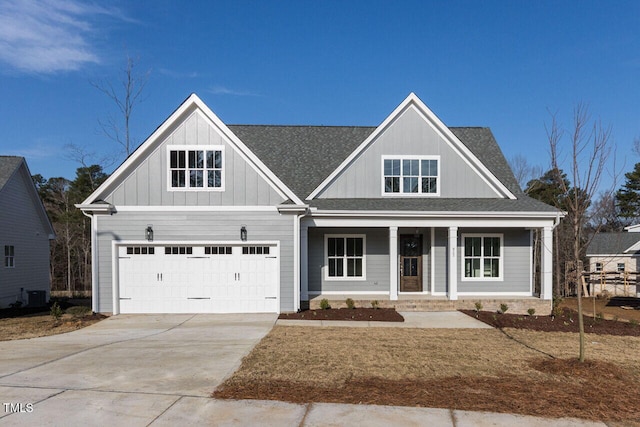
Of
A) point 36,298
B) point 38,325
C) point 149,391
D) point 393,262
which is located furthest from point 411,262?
point 36,298

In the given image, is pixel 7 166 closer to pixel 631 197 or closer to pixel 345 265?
pixel 345 265

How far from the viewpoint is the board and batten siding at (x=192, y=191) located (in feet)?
47.3

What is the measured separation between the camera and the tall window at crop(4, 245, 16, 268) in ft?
64.1

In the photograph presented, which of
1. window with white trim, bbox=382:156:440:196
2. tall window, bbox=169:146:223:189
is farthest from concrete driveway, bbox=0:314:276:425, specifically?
window with white trim, bbox=382:156:440:196

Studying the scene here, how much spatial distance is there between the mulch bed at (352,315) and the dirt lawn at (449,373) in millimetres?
2381

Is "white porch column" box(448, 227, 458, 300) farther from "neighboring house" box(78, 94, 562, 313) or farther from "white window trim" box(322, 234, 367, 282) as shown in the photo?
"white window trim" box(322, 234, 367, 282)

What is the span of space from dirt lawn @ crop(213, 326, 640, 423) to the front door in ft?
19.5

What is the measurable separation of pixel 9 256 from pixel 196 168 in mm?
11076

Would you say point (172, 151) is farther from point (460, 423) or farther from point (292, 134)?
point (460, 423)

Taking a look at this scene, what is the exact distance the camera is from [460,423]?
18.3ft

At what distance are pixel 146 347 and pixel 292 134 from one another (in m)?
12.6

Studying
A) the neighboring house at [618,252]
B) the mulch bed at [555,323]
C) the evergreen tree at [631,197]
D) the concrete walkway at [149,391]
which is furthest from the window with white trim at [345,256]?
the evergreen tree at [631,197]

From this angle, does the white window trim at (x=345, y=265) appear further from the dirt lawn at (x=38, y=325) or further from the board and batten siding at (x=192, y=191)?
the dirt lawn at (x=38, y=325)

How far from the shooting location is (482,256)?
17.2 m
